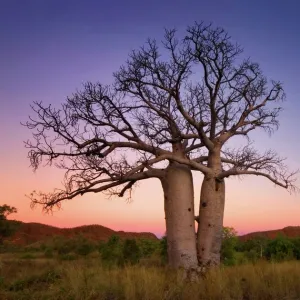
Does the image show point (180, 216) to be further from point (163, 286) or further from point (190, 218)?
point (163, 286)

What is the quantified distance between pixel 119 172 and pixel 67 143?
4.63 ft

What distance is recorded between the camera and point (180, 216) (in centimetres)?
957

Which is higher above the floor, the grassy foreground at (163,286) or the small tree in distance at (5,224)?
the small tree in distance at (5,224)

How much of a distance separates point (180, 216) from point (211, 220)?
2.36 ft

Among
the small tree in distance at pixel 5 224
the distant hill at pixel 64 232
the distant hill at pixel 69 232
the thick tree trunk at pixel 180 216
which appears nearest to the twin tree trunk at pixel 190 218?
the thick tree trunk at pixel 180 216

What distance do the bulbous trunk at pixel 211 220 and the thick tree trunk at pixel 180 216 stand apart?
0.24 metres

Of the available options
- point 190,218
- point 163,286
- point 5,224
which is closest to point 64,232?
point 5,224

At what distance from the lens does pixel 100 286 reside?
751 centimetres

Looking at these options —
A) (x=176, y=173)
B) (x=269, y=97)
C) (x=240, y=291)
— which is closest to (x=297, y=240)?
(x=269, y=97)

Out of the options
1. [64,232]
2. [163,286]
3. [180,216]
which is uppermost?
[64,232]

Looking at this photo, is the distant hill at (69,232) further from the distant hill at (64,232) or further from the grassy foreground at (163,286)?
the grassy foreground at (163,286)

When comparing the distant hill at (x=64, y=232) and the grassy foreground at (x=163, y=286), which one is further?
the distant hill at (x=64, y=232)

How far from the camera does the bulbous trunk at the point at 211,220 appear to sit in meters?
9.61

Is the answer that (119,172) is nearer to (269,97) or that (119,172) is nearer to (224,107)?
(224,107)
